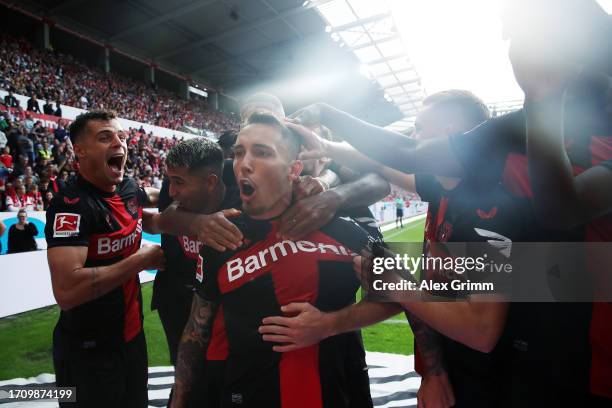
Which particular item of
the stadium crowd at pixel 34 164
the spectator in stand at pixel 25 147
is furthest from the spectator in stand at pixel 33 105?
the spectator in stand at pixel 25 147

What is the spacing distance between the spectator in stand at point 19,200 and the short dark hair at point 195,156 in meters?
7.82

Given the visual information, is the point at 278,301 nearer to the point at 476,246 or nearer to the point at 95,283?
the point at 476,246

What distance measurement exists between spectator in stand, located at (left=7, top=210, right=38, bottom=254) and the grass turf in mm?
1005

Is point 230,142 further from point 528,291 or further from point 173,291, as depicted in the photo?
point 528,291

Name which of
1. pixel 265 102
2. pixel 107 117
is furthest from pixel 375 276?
pixel 107 117

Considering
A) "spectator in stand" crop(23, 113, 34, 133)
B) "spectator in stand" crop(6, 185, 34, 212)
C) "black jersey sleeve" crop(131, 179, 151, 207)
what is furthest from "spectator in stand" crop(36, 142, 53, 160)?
"black jersey sleeve" crop(131, 179, 151, 207)

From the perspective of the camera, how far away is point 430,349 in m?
1.60

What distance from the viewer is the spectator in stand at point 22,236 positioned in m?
5.98

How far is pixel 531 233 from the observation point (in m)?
1.22

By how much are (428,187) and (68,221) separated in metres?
2.02

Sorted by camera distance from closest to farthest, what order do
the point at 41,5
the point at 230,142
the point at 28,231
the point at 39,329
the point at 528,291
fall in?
the point at 528,291 → the point at 230,142 → the point at 39,329 → the point at 28,231 → the point at 41,5

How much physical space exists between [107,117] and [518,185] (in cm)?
256

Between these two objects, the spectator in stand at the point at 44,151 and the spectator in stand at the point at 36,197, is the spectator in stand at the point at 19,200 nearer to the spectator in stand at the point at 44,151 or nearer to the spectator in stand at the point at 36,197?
the spectator in stand at the point at 36,197

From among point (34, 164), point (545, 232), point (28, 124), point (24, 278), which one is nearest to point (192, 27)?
point (28, 124)
